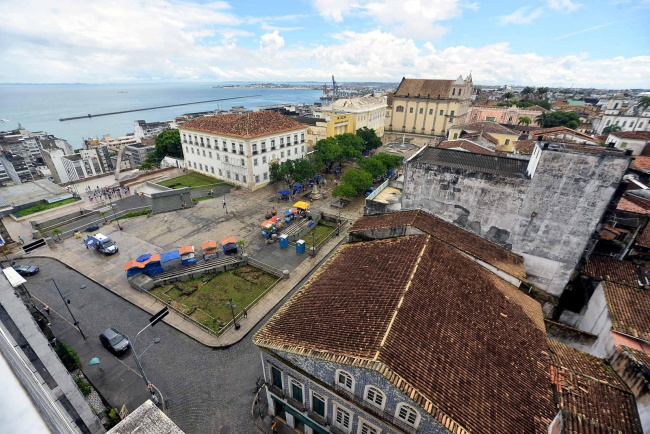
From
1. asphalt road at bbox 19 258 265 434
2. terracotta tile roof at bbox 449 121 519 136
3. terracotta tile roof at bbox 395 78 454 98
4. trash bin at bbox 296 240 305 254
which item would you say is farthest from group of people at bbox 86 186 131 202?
terracotta tile roof at bbox 395 78 454 98

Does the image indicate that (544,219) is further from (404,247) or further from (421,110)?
(421,110)

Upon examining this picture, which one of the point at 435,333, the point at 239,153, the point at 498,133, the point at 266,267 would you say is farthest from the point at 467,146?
the point at 435,333

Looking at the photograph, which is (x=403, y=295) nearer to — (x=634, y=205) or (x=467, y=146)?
(x=634, y=205)

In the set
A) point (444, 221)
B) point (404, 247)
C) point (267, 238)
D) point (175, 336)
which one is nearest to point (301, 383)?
point (404, 247)

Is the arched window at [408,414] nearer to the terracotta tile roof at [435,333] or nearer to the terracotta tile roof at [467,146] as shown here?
the terracotta tile roof at [435,333]

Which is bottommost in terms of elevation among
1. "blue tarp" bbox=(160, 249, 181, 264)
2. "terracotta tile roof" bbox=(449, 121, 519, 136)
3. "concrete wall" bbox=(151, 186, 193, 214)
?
"concrete wall" bbox=(151, 186, 193, 214)

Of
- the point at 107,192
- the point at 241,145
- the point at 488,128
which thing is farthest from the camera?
the point at 488,128

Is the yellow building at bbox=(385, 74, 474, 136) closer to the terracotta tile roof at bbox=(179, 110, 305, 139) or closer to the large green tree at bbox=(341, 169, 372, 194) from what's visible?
the terracotta tile roof at bbox=(179, 110, 305, 139)
